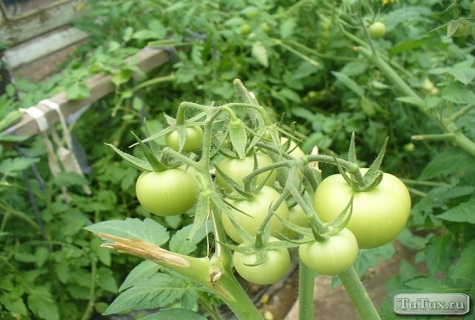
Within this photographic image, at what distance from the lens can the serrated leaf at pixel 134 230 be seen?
0.87 metres

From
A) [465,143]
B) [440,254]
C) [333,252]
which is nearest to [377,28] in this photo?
[465,143]

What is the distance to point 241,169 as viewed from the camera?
0.66 meters

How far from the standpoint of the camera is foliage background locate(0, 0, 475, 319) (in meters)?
1.92

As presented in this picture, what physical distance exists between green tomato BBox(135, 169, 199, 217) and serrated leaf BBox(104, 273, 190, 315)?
7.5 inches

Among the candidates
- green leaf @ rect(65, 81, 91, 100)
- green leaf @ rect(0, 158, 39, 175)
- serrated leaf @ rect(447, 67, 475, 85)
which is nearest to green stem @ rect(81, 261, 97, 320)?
green leaf @ rect(0, 158, 39, 175)

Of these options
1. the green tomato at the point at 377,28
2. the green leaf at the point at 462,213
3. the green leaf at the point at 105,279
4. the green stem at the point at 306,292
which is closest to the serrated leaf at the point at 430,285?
the green leaf at the point at 462,213

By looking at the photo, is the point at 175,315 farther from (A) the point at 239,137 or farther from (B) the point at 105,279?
(B) the point at 105,279

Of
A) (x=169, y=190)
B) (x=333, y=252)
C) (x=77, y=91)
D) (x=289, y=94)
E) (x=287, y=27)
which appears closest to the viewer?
(x=333, y=252)

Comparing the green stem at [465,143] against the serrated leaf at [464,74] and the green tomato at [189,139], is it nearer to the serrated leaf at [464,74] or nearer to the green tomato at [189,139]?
the serrated leaf at [464,74]

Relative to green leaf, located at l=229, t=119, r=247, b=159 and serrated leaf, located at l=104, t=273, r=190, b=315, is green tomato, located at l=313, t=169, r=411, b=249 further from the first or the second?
serrated leaf, located at l=104, t=273, r=190, b=315

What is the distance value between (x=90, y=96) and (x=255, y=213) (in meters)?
1.75

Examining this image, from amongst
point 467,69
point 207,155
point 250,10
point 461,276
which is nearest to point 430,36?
point 250,10

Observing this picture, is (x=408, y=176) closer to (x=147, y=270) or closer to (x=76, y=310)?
(x=76, y=310)

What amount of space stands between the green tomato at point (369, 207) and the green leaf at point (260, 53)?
1.81 metres
